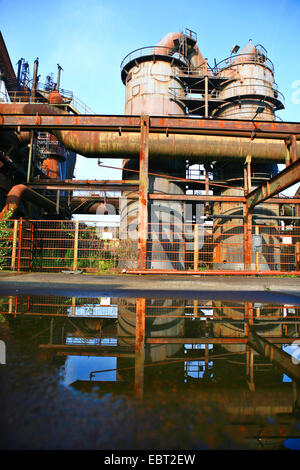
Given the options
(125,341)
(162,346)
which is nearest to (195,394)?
(162,346)

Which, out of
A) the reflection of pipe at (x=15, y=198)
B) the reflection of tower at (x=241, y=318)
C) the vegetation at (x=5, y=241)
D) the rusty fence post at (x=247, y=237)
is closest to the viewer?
the reflection of tower at (x=241, y=318)

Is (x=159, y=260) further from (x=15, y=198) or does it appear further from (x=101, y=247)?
→ (x=15, y=198)

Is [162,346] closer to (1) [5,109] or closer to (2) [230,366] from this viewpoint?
(2) [230,366]

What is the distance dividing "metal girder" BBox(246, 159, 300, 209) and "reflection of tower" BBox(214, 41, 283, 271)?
414 centimetres

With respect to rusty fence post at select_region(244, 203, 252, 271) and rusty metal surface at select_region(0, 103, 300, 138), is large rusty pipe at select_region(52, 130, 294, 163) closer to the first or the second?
rusty metal surface at select_region(0, 103, 300, 138)

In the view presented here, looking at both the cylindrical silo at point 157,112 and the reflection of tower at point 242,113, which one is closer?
the cylindrical silo at point 157,112

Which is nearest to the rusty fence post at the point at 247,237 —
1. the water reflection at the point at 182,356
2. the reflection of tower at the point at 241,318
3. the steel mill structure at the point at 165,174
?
the steel mill structure at the point at 165,174

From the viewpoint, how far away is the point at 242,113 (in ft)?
50.3

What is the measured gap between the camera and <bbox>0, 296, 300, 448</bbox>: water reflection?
3.31ft

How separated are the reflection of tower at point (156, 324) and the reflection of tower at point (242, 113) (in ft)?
33.6

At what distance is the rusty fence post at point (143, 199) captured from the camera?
9.38 m

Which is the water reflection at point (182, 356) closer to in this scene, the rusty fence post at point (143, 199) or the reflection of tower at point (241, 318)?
the reflection of tower at point (241, 318)

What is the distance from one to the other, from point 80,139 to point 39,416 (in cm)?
1166

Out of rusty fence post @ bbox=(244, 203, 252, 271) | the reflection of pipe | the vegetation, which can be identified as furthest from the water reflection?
rusty fence post @ bbox=(244, 203, 252, 271)
